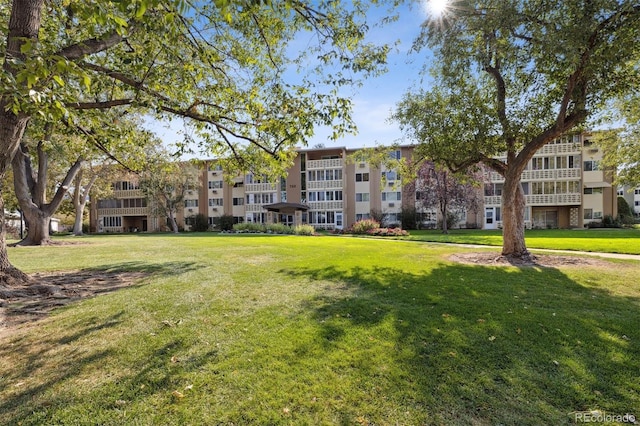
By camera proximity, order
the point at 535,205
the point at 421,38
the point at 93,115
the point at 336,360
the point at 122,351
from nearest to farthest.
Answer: the point at 336,360
the point at 122,351
the point at 93,115
the point at 421,38
the point at 535,205

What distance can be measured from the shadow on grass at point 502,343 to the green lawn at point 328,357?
21 mm

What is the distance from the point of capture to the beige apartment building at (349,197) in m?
37.5

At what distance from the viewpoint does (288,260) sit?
11.5 meters

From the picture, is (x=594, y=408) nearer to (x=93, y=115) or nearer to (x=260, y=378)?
(x=260, y=378)

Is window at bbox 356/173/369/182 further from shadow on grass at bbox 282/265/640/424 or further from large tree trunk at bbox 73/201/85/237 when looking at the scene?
shadow on grass at bbox 282/265/640/424

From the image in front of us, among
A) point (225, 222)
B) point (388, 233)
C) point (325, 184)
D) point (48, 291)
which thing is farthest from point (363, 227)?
point (48, 291)

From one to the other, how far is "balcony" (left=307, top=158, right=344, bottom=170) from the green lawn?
124ft

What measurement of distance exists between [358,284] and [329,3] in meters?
6.73

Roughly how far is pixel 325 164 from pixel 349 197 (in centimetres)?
588

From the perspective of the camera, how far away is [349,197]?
44.4m

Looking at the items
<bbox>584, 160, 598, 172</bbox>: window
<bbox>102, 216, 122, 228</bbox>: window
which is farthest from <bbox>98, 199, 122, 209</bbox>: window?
<bbox>584, 160, 598, 172</bbox>: window

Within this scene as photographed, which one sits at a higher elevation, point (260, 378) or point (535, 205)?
point (535, 205)

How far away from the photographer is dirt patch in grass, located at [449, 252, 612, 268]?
33.6 feet

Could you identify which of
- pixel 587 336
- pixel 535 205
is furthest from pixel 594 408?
pixel 535 205
